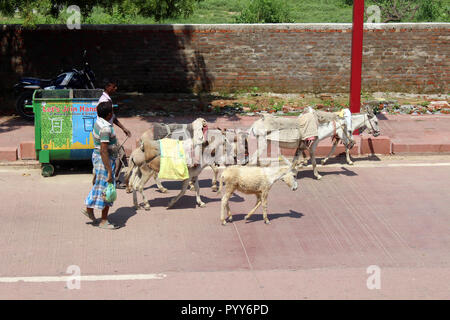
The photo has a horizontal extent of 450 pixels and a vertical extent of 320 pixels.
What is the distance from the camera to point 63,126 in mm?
11844

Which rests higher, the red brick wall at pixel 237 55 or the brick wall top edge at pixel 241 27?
the brick wall top edge at pixel 241 27

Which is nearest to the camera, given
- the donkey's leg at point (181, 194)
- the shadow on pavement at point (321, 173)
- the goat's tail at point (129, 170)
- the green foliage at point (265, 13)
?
the donkey's leg at point (181, 194)

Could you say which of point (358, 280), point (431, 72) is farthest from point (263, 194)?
point (431, 72)

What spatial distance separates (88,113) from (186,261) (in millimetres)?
4571

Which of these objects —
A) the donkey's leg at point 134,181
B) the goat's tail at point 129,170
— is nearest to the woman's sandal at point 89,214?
the donkey's leg at point 134,181

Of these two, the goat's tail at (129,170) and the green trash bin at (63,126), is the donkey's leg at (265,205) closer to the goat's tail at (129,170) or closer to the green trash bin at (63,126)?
the goat's tail at (129,170)

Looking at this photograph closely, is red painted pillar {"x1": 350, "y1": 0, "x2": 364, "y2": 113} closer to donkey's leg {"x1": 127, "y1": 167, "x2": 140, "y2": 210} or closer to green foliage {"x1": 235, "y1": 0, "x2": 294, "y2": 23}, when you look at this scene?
donkey's leg {"x1": 127, "y1": 167, "x2": 140, "y2": 210}

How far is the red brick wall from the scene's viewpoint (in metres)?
19.4

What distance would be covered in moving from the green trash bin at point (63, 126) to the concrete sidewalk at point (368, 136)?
142 centimetres

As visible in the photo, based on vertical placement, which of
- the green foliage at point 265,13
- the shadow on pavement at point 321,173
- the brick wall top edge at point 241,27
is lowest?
the shadow on pavement at point 321,173

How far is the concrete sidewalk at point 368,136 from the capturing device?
13906 millimetres

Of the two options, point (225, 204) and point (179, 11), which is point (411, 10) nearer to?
point (179, 11)

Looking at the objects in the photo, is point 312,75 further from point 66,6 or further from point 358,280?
point 358,280

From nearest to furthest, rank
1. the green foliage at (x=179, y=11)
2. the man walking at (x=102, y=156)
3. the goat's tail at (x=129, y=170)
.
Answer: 1. the man walking at (x=102, y=156)
2. the goat's tail at (x=129, y=170)
3. the green foliage at (x=179, y=11)
